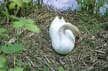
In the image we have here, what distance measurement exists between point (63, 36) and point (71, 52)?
0.12m

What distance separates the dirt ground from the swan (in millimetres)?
43

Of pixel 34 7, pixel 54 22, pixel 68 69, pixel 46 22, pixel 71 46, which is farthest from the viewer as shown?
pixel 34 7

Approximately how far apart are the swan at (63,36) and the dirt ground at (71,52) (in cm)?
4

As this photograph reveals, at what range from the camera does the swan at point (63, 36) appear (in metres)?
2.44

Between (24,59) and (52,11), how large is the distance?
0.87m

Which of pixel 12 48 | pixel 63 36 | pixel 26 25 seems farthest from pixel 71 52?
pixel 26 25

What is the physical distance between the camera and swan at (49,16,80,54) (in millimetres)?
2441

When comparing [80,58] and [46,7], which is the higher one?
[46,7]

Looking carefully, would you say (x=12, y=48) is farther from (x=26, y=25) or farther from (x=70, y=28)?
(x=70, y=28)

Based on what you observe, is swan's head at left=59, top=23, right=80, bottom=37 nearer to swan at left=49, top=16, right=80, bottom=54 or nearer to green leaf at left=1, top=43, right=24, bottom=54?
swan at left=49, top=16, right=80, bottom=54

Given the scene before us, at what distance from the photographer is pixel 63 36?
2.48 metres

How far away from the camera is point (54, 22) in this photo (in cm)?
265

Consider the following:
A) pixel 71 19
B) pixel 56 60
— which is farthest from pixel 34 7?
pixel 56 60

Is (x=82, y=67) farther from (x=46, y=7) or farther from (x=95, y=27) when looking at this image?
(x=46, y=7)
